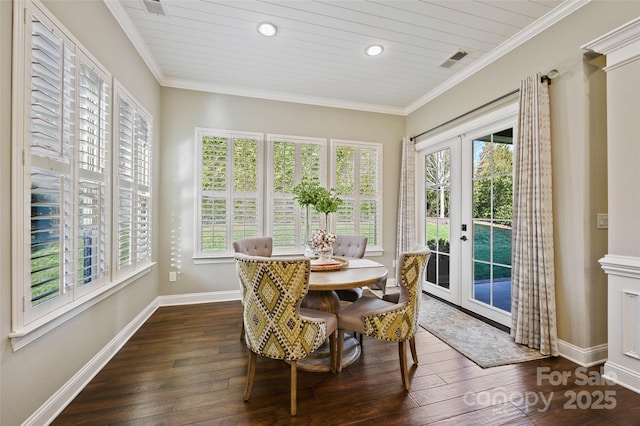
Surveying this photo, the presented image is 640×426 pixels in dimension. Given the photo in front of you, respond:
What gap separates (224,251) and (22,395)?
2.46 metres

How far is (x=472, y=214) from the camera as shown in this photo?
3.45 meters

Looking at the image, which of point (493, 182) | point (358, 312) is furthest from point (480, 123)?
point (358, 312)

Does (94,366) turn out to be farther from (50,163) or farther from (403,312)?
(403,312)

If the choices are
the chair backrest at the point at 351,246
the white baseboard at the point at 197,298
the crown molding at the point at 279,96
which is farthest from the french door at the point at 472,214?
the white baseboard at the point at 197,298

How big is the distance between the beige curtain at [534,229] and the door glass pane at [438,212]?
4.16ft

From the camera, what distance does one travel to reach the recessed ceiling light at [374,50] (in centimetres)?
293

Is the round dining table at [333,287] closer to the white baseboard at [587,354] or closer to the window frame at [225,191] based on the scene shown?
the white baseboard at [587,354]

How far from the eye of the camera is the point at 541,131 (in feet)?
8.00

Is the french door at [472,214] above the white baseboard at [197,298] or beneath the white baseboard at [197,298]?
above

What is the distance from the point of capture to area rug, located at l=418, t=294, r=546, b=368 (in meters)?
2.34

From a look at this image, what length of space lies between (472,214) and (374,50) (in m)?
2.24

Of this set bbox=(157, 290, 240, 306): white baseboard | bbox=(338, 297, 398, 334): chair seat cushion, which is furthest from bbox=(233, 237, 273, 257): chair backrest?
bbox=(338, 297, 398, 334): chair seat cushion

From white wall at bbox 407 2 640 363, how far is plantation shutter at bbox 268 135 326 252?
2735 millimetres

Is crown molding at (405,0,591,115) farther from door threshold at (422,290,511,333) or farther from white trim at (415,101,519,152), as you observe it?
door threshold at (422,290,511,333)
